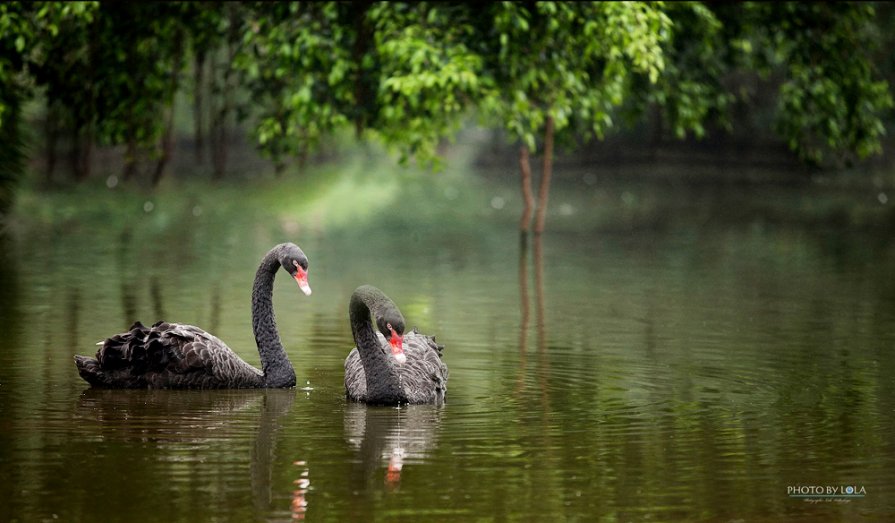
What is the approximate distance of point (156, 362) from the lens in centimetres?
1095

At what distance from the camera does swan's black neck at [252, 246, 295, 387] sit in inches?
440

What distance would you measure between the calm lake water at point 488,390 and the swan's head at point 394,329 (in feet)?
1.47

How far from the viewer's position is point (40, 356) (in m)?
12.5

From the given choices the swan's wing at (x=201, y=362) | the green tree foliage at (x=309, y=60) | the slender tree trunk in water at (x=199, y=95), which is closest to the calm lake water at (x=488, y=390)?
the swan's wing at (x=201, y=362)

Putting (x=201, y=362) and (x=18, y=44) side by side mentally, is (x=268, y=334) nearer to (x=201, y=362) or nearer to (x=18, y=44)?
(x=201, y=362)

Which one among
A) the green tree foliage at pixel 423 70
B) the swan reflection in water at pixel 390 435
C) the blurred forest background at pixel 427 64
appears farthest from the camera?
the blurred forest background at pixel 427 64

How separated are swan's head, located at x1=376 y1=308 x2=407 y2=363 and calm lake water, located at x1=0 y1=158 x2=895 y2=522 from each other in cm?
45

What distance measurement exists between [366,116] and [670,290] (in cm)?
499

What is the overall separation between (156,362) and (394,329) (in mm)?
2062

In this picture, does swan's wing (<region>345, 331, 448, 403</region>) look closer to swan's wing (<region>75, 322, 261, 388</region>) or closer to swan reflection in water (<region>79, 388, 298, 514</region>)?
swan reflection in water (<region>79, 388, 298, 514</region>)

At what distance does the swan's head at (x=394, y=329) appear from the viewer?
9828 millimetres

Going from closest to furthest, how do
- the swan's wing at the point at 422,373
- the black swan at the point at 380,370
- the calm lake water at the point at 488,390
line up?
the calm lake water at the point at 488,390
the black swan at the point at 380,370
the swan's wing at the point at 422,373

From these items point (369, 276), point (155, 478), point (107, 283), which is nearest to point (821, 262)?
point (369, 276)

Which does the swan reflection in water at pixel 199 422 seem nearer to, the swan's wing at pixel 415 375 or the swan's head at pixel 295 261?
the swan's wing at pixel 415 375
